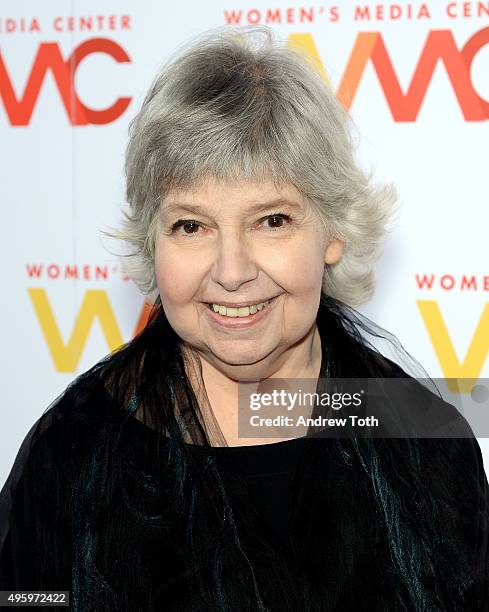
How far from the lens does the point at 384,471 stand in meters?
1.27

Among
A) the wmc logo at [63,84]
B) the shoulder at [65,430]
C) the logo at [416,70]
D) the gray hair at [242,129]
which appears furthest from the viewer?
the wmc logo at [63,84]

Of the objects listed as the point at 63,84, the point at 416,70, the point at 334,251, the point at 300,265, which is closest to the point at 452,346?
the point at 416,70

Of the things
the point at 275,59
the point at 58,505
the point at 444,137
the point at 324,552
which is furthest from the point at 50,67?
the point at 324,552

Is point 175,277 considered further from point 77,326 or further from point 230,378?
point 77,326

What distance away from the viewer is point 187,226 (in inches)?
45.1

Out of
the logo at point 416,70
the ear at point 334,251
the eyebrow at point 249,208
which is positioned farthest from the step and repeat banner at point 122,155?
the eyebrow at point 249,208

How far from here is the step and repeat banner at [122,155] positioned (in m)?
1.84

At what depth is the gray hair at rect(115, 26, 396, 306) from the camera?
3.56ft

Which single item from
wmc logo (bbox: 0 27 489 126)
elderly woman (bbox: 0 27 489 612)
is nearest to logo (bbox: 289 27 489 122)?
wmc logo (bbox: 0 27 489 126)

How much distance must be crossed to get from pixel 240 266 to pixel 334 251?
21 cm

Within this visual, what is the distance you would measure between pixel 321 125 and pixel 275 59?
4.2 inches

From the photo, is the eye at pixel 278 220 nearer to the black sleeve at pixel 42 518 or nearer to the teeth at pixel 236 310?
the teeth at pixel 236 310

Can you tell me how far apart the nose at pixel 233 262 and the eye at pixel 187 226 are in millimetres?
43

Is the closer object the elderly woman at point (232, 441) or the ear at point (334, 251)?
the elderly woman at point (232, 441)
